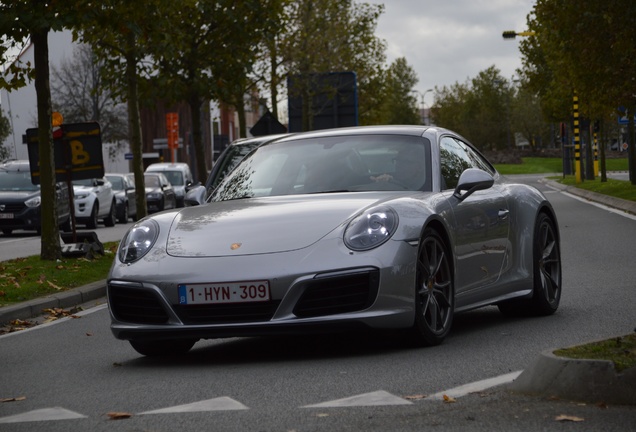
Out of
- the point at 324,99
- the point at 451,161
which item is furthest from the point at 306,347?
the point at 324,99

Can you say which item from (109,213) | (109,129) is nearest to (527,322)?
(109,213)

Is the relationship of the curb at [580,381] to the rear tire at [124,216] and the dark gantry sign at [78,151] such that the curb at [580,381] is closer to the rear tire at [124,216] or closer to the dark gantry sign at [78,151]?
the dark gantry sign at [78,151]

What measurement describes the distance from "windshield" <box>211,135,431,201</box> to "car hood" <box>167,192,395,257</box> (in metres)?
0.32

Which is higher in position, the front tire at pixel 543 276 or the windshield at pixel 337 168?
the windshield at pixel 337 168

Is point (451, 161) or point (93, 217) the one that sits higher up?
point (451, 161)

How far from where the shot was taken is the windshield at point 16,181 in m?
31.3

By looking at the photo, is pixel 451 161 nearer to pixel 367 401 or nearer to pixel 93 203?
pixel 367 401

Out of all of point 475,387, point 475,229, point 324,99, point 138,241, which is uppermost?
point 324,99

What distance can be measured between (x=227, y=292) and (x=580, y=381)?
2361mm

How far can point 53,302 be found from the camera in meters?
12.8

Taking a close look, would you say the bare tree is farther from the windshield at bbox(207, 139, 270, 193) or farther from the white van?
the windshield at bbox(207, 139, 270, 193)

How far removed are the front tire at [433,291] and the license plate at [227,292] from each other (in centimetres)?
90

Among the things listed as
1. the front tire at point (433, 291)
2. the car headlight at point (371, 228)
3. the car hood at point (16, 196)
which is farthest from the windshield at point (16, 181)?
the car headlight at point (371, 228)

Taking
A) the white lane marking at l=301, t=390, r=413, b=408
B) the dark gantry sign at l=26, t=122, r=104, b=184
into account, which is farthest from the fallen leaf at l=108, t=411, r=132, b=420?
the dark gantry sign at l=26, t=122, r=104, b=184
